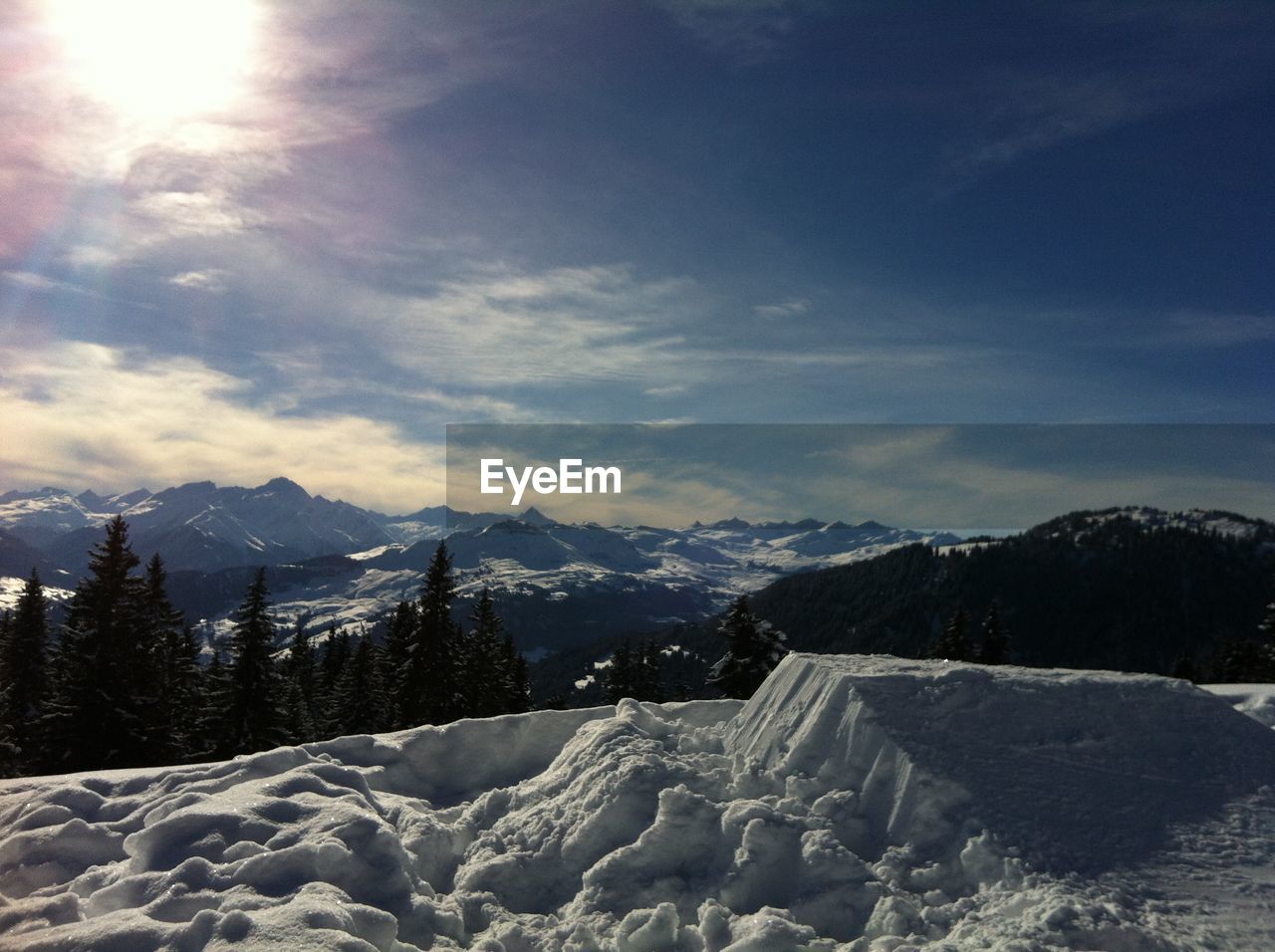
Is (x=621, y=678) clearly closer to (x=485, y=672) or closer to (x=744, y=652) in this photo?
(x=485, y=672)

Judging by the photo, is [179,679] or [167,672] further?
[179,679]

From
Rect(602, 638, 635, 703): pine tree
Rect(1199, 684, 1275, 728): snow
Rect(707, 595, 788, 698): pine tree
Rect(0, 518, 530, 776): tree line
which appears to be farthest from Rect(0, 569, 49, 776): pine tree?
Rect(1199, 684, 1275, 728): snow

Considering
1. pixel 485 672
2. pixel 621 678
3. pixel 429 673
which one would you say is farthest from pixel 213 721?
pixel 621 678

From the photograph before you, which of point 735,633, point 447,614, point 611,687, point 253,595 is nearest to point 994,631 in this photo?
point 735,633

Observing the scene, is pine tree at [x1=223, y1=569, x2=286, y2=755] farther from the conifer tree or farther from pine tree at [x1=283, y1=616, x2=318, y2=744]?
the conifer tree

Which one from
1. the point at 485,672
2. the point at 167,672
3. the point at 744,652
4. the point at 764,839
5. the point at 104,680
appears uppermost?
the point at 764,839

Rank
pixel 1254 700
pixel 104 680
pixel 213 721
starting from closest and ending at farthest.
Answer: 1. pixel 1254 700
2. pixel 104 680
3. pixel 213 721
